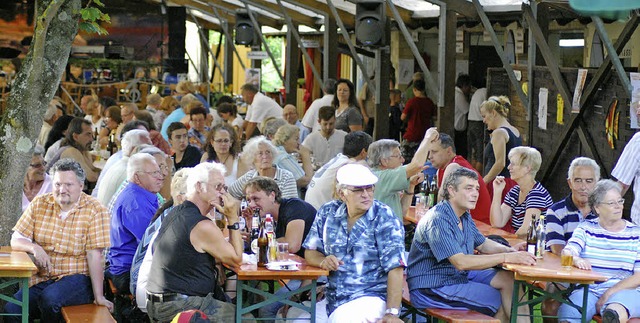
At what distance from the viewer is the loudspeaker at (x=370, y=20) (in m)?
13.0

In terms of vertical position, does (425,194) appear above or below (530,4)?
below

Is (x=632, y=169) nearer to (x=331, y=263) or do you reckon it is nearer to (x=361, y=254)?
(x=361, y=254)

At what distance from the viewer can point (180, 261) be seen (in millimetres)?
5723

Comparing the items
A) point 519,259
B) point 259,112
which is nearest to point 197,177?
point 519,259

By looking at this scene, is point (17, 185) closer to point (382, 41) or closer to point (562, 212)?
point (562, 212)

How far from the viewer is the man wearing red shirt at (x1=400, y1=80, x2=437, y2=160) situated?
14.4 metres

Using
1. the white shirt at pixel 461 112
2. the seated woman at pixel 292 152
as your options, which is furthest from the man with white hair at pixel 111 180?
the white shirt at pixel 461 112

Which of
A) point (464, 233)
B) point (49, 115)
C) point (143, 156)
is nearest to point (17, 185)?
point (143, 156)

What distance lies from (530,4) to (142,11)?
50.3 ft

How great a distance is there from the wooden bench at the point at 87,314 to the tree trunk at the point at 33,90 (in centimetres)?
75

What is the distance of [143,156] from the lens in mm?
6902

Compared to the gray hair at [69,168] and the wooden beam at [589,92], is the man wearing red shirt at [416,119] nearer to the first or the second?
the wooden beam at [589,92]

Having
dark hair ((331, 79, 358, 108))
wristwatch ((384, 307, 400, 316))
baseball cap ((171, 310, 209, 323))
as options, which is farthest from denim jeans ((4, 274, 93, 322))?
dark hair ((331, 79, 358, 108))

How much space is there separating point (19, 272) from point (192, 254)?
2.69ft
